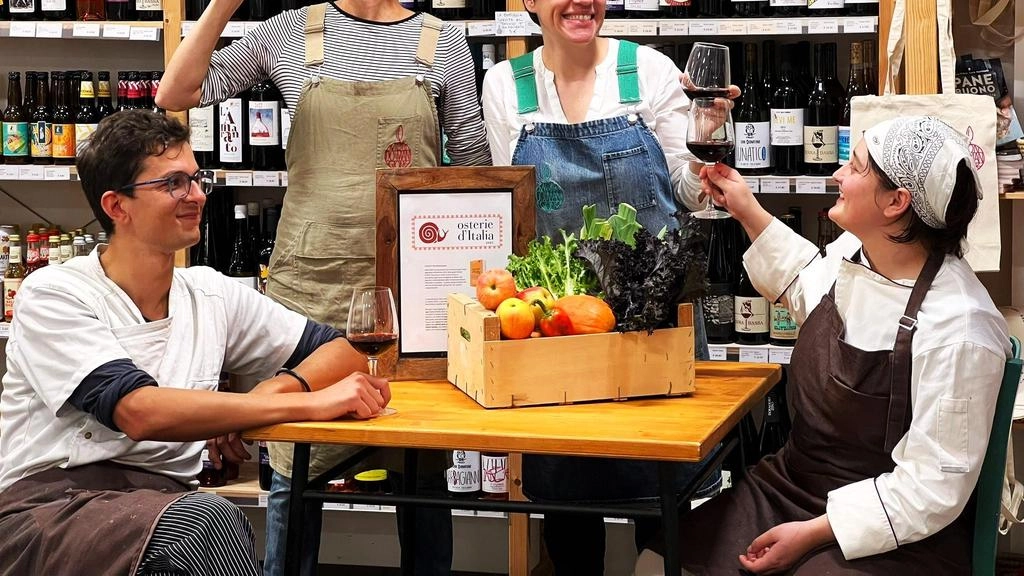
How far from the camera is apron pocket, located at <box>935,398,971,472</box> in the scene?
1939 millimetres

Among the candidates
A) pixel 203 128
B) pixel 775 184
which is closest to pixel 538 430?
pixel 775 184

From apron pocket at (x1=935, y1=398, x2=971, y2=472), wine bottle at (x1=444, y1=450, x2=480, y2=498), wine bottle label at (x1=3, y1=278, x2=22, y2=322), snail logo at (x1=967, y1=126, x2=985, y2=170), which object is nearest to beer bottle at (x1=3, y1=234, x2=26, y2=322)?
wine bottle label at (x1=3, y1=278, x2=22, y2=322)

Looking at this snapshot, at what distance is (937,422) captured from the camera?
6.38 ft

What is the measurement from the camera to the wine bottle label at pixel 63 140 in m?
4.05

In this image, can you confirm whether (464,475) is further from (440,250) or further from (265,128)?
(440,250)

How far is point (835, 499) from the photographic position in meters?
2.02

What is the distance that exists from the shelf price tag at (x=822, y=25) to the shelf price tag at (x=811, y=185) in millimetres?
425

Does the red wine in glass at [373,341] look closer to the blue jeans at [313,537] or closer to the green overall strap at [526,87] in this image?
the green overall strap at [526,87]

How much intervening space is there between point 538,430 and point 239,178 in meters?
2.11

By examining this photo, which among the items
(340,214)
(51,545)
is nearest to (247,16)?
(340,214)

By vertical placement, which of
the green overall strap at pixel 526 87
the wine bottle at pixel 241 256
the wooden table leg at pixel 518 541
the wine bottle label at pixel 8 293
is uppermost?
the green overall strap at pixel 526 87

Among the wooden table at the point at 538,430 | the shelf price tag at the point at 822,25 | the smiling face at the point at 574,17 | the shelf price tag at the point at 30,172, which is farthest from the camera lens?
the shelf price tag at the point at 30,172

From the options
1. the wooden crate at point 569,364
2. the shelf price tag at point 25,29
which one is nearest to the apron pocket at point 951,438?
the wooden crate at point 569,364

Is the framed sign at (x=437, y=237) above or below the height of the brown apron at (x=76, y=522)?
above
